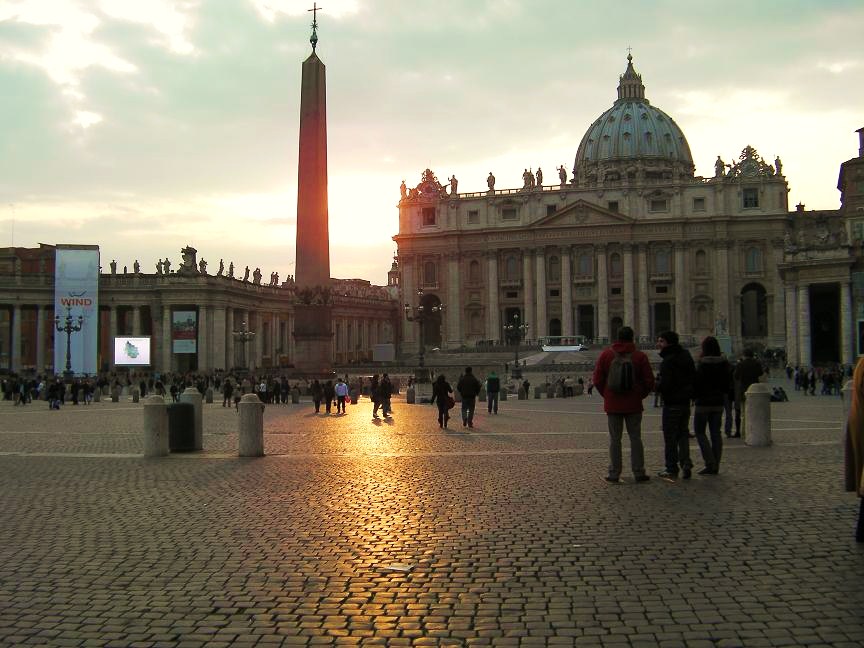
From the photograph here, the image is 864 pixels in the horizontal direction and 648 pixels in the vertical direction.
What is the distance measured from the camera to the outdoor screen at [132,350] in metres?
59.7

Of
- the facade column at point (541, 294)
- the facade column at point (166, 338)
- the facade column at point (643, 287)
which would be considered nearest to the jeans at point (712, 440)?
the facade column at point (166, 338)

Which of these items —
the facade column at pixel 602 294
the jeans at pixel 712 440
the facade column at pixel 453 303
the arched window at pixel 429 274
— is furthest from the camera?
the arched window at pixel 429 274

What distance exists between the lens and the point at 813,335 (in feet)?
210

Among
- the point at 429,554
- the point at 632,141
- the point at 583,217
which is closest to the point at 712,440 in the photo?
the point at 429,554

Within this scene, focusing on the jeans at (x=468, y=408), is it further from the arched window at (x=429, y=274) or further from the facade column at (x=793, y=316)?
the arched window at (x=429, y=274)

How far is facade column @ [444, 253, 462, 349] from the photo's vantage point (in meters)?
98.4

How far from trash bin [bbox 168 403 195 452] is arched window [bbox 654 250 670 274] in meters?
82.7

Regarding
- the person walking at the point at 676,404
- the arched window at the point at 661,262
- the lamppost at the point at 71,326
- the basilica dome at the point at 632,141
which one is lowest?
the person walking at the point at 676,404

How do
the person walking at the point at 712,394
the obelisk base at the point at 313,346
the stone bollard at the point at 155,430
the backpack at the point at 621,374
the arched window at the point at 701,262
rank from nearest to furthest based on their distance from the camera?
the backpack at the point at 621,374, the person walking at the point at 712,394, the stone bollard at the point at 155,430, the obelisk base at the point at 313,346, the arched window at the point at 701,262

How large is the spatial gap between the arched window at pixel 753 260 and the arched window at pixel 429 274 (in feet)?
105

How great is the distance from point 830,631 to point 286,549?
4.22 meters

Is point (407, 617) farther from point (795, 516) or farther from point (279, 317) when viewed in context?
point (279, 317)

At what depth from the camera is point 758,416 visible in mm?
14977

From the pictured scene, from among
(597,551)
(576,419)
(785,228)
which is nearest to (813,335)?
(785,228)
